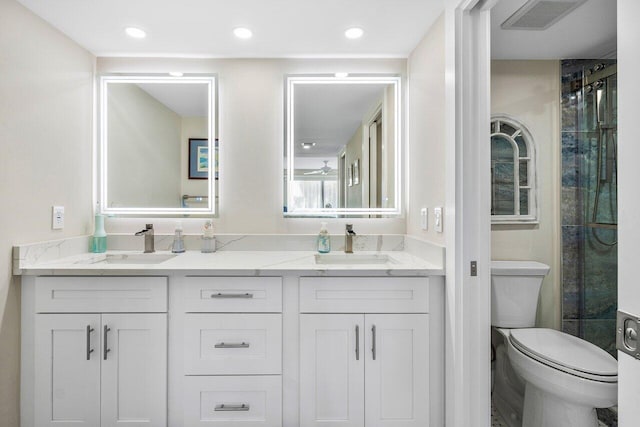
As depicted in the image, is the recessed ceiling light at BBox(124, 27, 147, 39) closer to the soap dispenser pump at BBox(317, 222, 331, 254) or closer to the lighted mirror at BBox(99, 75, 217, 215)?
the lighted mirror at BBox(99, 75, 217, 215)

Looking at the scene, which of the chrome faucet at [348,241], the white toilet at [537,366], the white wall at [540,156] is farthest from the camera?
the chrome faucet at [348,241]

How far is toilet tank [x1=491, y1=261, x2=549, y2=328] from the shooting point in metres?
1.79

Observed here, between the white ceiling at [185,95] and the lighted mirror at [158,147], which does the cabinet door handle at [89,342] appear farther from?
the white ceiling at [185,95]

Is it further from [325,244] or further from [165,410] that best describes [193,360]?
[325,244]

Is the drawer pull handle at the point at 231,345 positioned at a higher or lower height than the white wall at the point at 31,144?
lower

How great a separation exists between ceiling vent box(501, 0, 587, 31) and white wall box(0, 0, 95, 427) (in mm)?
2224

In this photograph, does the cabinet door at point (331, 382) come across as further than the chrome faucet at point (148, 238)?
No

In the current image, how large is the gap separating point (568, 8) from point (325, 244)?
1.59 meters

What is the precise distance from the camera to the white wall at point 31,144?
1446mm

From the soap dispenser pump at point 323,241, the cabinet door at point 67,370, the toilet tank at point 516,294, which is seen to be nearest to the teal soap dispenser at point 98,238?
the cabinet door at point 67,370

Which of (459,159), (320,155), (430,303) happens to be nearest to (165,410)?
(430,303)

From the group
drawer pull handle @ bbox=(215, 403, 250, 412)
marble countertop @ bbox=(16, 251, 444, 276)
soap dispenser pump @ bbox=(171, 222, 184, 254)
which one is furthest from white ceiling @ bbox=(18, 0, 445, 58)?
drawer pull handle @ bbox=(215, 403, 250, 412)

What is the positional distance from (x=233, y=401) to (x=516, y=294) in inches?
59.2

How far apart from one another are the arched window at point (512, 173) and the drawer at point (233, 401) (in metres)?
1.49
